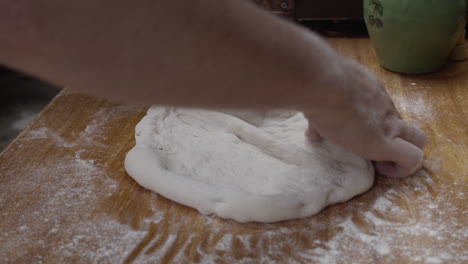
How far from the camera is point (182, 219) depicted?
1.08m

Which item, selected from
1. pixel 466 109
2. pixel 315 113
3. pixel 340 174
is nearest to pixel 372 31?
pixel 466 109

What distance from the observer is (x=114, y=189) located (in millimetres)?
1201

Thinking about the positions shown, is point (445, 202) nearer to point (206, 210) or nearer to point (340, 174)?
point (340, 174)

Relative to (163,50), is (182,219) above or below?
below

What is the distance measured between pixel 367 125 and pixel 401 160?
167mm

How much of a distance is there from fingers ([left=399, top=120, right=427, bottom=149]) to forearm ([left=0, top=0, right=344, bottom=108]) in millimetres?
440

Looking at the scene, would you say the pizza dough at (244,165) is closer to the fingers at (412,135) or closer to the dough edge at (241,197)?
the dough edge at (241,197)

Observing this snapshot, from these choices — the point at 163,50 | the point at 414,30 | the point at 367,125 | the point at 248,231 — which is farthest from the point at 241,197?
the point at 414,30

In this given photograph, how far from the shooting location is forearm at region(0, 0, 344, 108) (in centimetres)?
65

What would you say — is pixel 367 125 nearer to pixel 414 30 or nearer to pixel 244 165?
pixel 244 165

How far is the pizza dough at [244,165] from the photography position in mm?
1071

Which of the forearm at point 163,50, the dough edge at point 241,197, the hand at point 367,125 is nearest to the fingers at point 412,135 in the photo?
the hand at point 367,125

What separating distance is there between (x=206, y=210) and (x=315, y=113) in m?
0.33

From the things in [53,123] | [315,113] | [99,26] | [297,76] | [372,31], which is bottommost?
[53,123]
